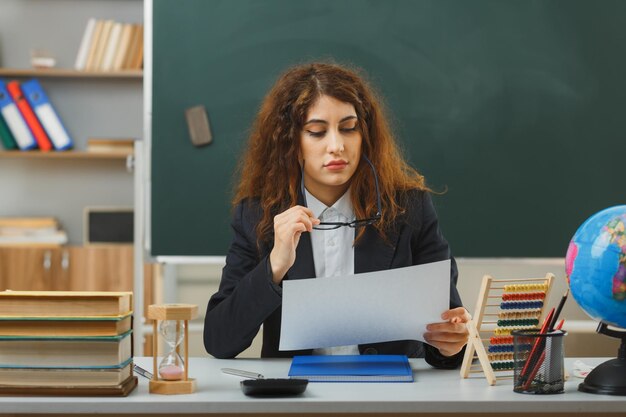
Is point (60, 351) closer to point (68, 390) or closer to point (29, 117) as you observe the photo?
point (68, 390)

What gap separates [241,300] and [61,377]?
546 millimetres

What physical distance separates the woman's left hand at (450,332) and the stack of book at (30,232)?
10.1 feet

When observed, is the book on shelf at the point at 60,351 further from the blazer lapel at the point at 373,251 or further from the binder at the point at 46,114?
the binder at the point at 46,114

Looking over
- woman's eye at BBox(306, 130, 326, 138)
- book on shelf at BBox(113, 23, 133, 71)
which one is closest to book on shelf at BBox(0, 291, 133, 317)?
woman's eye at BBox(306, 130, 326, 138)

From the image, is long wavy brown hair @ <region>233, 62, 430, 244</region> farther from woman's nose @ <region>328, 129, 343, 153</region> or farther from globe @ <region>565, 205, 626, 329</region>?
globe @ <region>565, 205, 626, 329</region>

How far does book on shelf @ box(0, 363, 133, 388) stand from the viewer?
1.41m

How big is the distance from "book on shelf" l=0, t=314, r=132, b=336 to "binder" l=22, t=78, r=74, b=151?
3.23 metres

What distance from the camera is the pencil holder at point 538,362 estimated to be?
1.45 m

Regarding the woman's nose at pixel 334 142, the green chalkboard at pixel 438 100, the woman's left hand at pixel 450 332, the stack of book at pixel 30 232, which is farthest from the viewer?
the stack of book at pixel 30 232

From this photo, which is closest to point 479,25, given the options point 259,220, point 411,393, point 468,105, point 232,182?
point 468,105

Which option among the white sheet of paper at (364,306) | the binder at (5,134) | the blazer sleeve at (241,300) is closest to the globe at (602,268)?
the white sheet of paper at (364,306)

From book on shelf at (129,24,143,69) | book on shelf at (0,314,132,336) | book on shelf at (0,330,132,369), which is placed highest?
book on shelf at (129,24,143,69)

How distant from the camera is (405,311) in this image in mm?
1636

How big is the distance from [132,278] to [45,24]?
1524 mm
